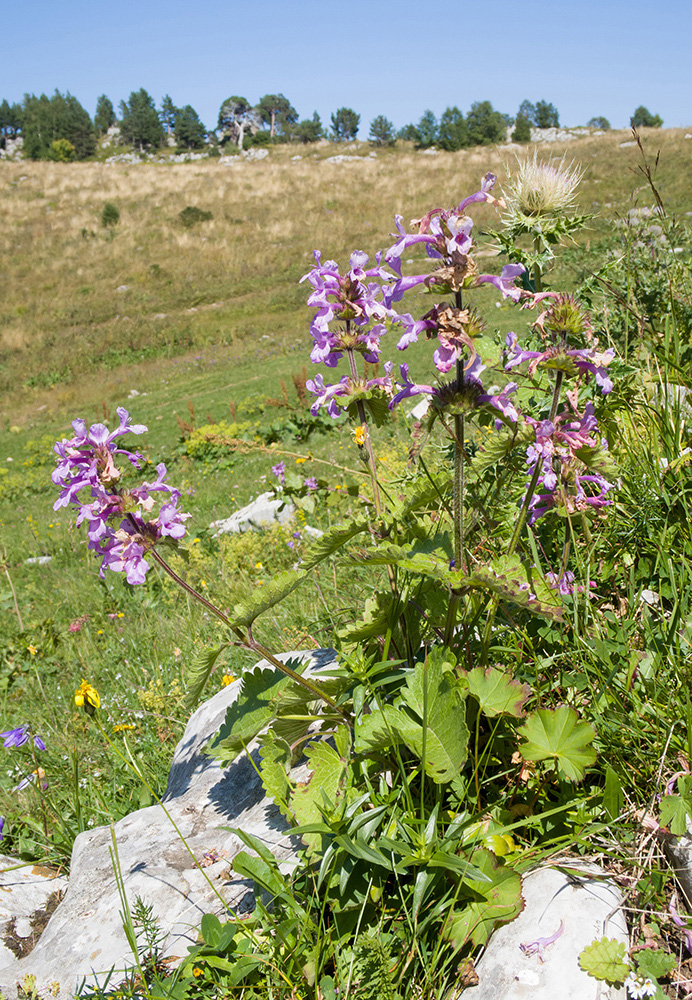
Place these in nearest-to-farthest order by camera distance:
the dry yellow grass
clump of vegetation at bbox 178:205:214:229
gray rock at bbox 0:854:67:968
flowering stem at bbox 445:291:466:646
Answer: flowering stem at bbox 445:291:466:646 → gray rock at bbox 0:854:67:968 → the dry yellow grass → clump of vegetation at bbox 178:205:214:229

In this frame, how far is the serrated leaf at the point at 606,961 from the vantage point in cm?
145

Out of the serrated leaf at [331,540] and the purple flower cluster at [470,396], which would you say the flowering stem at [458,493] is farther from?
the serrated leaf at [331,540]

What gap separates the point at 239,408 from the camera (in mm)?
15391

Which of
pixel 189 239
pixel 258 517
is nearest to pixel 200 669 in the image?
pixel 258 517

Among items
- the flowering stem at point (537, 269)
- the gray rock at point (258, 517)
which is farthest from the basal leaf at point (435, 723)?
the gray rock at point (258, 517)

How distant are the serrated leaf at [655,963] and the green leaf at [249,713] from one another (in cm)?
112

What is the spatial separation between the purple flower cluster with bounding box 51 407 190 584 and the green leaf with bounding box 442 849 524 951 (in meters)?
1.20

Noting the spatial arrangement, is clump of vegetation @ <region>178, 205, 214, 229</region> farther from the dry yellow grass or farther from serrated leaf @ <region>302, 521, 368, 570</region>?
serrated leaf @ <region>302, 521, 368, 570</region>

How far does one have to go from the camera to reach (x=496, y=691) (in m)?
1.73

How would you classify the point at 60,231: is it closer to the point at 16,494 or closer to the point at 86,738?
the point at 16,494

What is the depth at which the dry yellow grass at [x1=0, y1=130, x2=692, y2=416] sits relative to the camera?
27.4 m

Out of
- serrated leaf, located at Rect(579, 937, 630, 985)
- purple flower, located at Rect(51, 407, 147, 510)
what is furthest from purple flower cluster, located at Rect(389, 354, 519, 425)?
serrated leaf, located at Rect(579, 937, 630, 985)

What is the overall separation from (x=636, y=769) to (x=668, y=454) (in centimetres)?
132

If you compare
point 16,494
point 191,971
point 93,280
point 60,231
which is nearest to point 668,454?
point 191,971
